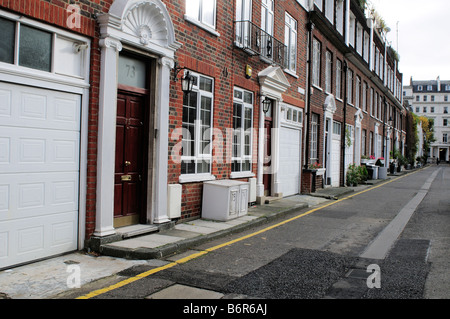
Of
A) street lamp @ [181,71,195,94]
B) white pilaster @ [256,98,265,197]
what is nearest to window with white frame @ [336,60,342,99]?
white pilaster @ [256,98,265,197]

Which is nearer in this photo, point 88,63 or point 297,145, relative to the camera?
point 88,63

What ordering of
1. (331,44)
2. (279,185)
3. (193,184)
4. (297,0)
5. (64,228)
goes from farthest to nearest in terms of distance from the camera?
1. (331,44)
2. (297,0)
3. (279,185)
4. (193,184)
5. (64,228)

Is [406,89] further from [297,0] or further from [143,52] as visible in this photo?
[143,52]

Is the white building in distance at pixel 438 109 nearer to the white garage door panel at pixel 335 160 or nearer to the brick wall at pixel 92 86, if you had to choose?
the white garage door panel at pixel 335 160

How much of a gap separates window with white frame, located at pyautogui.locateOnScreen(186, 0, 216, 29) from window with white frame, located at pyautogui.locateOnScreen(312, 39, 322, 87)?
8416 mm

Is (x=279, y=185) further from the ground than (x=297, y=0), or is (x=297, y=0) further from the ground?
(x=297, y=0)

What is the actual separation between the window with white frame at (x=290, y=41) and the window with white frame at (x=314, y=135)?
3061 millimetres

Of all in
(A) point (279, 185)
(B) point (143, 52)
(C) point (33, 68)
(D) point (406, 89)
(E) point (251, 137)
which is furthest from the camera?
(D) point (406, 89)

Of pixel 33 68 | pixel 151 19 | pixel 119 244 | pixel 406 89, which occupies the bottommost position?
pixel 119 244

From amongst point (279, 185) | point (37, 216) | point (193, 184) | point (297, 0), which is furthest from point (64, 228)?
point (297, 0)

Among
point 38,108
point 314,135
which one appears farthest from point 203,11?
point 314,135

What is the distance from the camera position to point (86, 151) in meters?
6.53

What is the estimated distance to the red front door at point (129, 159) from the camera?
7.42m

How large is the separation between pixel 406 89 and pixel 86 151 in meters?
103
